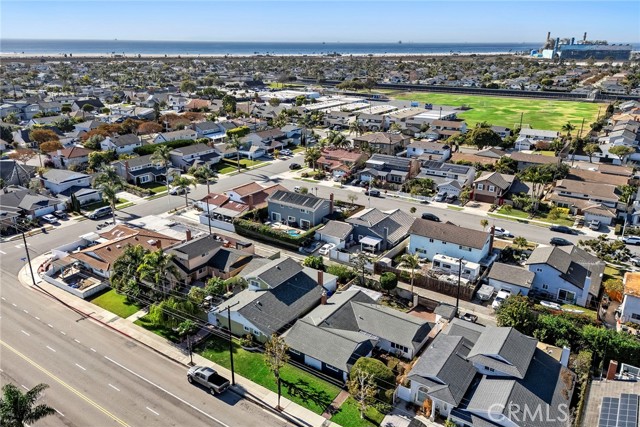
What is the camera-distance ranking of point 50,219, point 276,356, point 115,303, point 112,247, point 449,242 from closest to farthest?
point 276,356 < point 115,303 < point 112,247 < point 449,242 < point 50,219

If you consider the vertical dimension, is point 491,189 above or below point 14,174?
below

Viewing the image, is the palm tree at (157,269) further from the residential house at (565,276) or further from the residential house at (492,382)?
the residential house at (565,276)

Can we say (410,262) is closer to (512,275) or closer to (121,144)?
(512,275)

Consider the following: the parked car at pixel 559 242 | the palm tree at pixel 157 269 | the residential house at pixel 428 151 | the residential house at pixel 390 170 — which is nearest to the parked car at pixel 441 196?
the residential house at pixel 390 170

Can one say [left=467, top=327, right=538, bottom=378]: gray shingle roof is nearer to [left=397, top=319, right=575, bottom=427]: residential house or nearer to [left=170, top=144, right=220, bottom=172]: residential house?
[left=397, top=319, right=575, bottom=427]: residential house

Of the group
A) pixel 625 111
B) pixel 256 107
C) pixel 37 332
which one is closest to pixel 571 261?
pixel 37 332

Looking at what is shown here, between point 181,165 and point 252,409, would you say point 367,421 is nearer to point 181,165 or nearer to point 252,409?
point 252,409

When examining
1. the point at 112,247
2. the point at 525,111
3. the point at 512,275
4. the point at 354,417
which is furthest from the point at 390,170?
the point at 525,111

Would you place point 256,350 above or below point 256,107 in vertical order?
below
